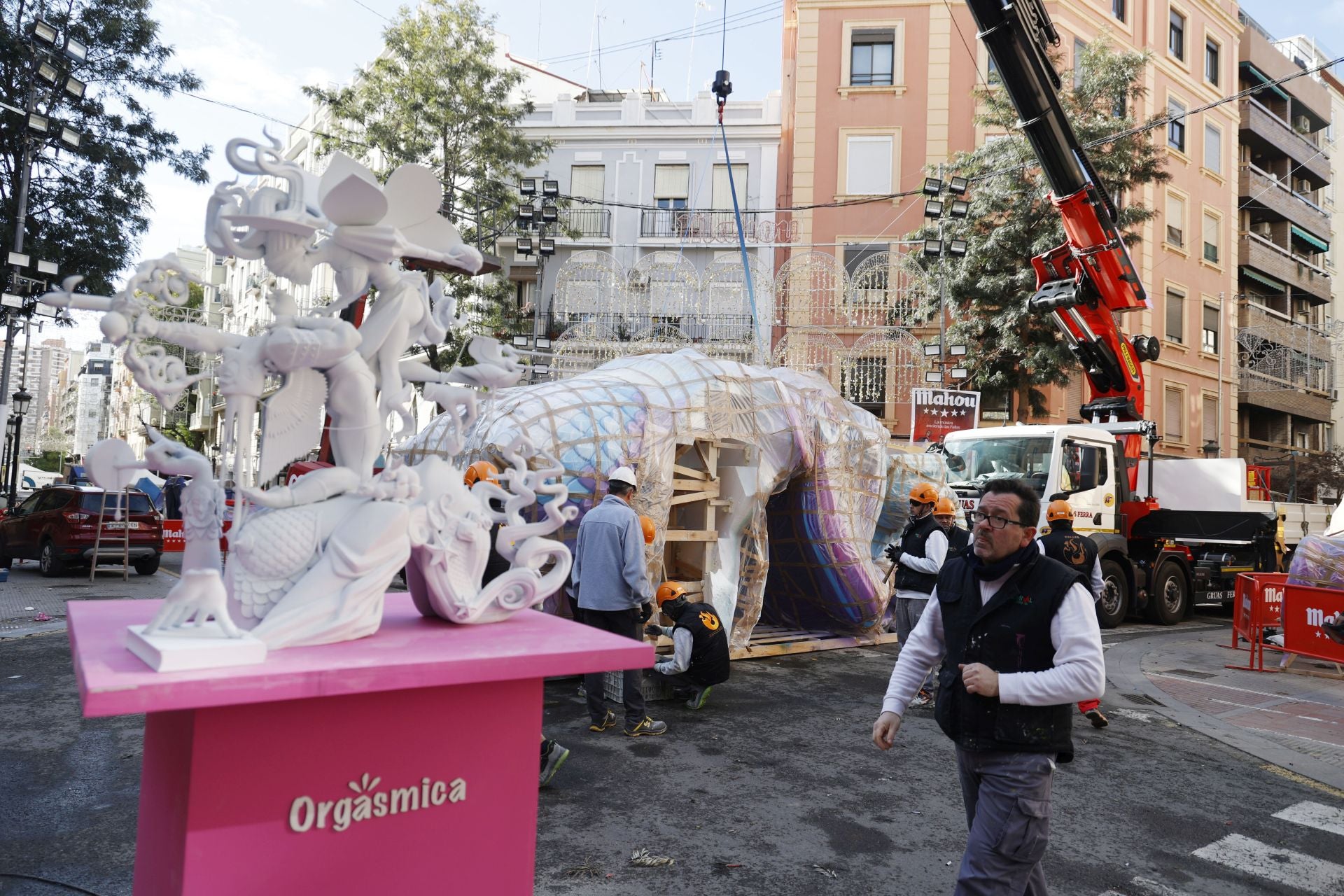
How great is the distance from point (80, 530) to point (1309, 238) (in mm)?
33364

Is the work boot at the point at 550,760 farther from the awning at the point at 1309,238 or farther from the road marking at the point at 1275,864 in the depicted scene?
the awning at the point at 1309,238

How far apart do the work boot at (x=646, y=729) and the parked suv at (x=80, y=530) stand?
33.2 feet

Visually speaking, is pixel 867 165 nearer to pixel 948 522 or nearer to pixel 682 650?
pixel 948 522

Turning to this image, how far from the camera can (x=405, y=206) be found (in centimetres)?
306

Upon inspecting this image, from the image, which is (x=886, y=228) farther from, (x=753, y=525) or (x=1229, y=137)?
(x=753, y=525)

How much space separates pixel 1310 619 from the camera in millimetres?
8414

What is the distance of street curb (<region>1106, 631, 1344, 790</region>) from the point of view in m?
5.54

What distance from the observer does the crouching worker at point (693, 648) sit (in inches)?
242

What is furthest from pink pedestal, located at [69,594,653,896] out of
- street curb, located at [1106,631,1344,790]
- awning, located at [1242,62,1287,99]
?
awning, located at [1242,62,1287,99]

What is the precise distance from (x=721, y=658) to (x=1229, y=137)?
26696mm

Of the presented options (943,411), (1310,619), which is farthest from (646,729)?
(943,411)

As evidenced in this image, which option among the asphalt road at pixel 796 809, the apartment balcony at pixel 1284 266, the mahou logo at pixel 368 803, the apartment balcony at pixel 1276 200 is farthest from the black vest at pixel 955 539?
the apartment balcony at pixel 1276 200

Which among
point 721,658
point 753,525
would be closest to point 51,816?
point 721,658

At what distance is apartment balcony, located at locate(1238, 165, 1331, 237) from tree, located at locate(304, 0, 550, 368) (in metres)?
21.0
